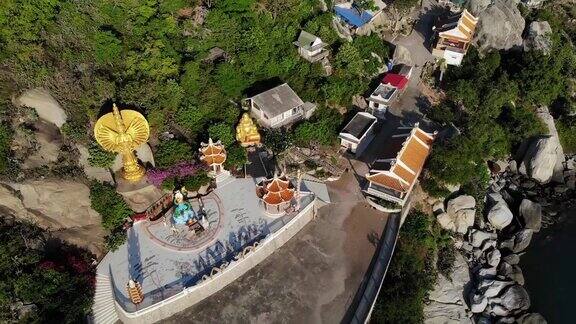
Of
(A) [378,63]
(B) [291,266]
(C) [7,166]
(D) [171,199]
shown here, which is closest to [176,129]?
(D) [171,199]

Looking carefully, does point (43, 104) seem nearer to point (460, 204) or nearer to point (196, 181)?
point (196, 181)

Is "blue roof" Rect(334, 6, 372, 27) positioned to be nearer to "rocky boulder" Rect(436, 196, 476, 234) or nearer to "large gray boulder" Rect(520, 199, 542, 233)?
"rocky boulder" Rect(436, 196, 476, 234)

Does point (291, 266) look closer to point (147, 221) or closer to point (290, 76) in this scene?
point (147, 221)

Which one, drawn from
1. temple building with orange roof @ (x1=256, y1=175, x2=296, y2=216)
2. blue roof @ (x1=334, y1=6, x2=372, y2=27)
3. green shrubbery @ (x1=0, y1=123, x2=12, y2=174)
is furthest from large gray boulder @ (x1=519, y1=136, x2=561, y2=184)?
green shrubbery @ (x1=0, y1=123, x2=12, y2=174)

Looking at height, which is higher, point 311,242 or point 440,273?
point 311,242

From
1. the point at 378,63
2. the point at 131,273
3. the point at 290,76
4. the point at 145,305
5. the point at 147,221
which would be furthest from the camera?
the point at 378,63

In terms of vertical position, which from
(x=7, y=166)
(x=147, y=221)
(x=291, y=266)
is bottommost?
(x=291, y=266)
